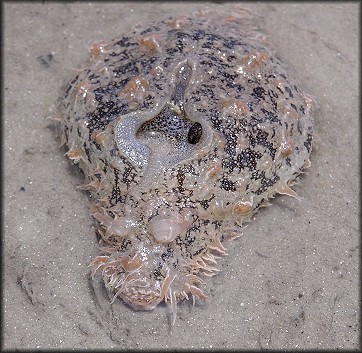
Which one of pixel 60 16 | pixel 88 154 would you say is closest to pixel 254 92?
pixel 88 154

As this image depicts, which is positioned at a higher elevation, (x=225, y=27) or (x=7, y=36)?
(x=225, y=27)

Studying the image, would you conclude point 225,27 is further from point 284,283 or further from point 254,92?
point 284,283

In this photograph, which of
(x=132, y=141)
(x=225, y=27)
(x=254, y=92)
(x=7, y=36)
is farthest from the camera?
(x=7, y=36)

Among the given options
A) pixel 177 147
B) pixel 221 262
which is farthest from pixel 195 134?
pixel 221 262

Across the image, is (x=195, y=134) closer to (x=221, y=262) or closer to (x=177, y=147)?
(x=177, y=147)

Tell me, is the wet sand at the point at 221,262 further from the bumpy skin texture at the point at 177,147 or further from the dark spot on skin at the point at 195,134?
the dark spot on skin at the point at 195,134

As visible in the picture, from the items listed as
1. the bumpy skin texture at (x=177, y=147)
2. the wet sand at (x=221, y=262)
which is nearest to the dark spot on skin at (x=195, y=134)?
the bumpy skin texture at (x=177, y=147)

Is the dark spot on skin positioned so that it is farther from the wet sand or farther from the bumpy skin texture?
the wet sand

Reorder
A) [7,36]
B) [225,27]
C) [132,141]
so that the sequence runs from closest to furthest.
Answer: [132,141] < [225,27] < [7,36]
